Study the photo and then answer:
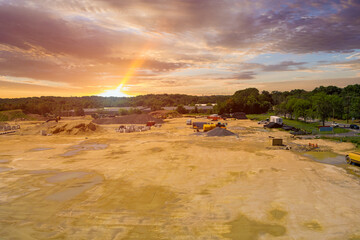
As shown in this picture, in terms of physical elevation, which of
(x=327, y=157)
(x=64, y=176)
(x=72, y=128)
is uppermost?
(x=72, y=128)

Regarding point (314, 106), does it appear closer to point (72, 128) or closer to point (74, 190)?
point (74, 190)

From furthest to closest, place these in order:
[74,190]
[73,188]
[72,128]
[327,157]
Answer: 1. [72,128]
2. [327,157]
3. [73,188]
4. [74,190]

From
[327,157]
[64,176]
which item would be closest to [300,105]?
[327,157]

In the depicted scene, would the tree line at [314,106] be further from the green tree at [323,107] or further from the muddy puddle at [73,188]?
the muddy puddle at [73,188]

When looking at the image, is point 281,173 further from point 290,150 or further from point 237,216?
point 290,150

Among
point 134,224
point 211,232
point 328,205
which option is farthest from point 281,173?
point 134,224

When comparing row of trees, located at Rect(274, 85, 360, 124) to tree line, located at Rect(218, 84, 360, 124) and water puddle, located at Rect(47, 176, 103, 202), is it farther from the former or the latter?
water puddle, located at Rect(47, 176, 103, 202)

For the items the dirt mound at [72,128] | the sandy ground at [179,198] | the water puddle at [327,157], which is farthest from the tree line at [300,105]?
the dirt mound at [72,128]

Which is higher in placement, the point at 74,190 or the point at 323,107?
the point at 323,107

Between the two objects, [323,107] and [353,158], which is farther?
[323,107]
